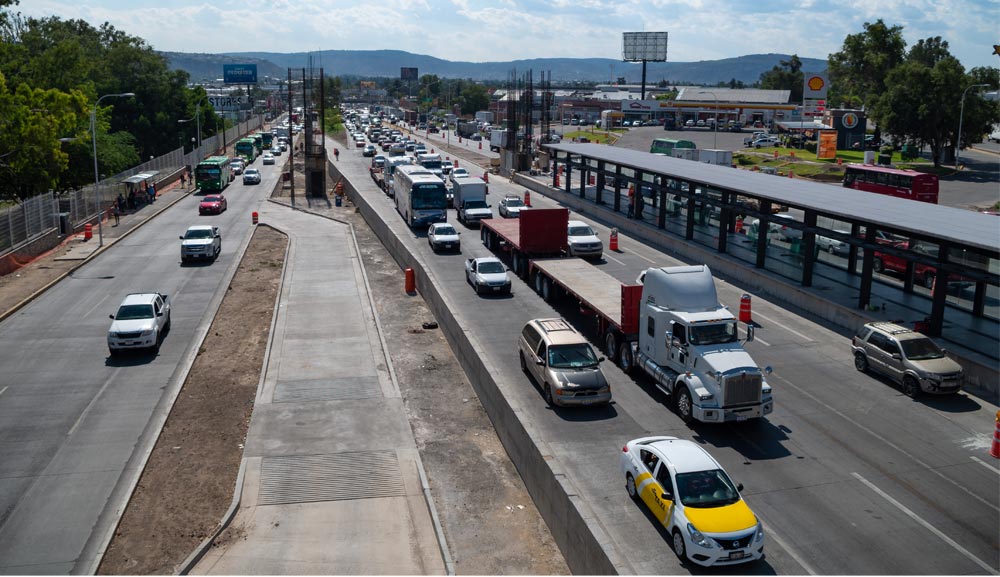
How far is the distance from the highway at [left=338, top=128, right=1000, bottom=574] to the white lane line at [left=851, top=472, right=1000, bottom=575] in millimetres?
33

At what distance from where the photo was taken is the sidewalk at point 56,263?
119ft

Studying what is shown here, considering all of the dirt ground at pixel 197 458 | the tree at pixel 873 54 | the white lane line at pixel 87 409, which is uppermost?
the tree at pixel 873 54

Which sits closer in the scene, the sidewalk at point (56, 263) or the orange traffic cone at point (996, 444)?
the orange traffic cone at point (996, 444)

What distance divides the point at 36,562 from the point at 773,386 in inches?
716

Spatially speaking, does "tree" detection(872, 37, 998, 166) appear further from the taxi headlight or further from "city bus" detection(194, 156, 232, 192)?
the taxi headlight

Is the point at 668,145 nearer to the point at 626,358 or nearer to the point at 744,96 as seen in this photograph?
the point at 626,358

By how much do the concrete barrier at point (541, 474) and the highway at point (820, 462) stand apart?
208 mm

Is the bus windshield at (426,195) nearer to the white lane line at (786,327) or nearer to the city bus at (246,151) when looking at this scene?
the white lane line at (786,327)

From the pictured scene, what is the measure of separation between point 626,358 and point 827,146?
7623cm

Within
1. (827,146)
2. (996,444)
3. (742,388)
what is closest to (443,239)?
(742,388)

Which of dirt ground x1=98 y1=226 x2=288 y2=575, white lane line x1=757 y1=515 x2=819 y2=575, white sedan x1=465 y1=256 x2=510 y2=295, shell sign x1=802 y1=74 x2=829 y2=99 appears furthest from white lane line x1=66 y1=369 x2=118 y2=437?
shell sign x1=802 y1=74 x2=829 y2=99

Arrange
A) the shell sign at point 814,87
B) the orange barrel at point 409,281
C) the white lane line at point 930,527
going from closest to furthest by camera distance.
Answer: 1. the white lane line at point 930,527
2. the orange barrel at point 409,281
3. the shell sign at point 814,87

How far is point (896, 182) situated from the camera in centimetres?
4603

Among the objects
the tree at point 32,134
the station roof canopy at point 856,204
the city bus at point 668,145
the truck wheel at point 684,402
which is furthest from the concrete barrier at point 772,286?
the tree at point 32,134
